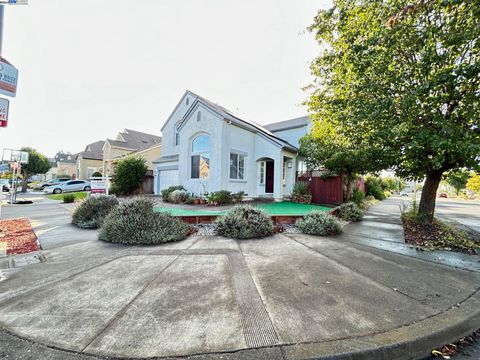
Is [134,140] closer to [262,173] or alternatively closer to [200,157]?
[200,157]

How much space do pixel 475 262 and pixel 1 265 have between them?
9641 millimetres

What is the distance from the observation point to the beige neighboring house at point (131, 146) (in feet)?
89.6

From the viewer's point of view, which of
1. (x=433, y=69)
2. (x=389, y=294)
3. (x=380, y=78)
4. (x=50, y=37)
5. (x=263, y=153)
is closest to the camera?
(x=389, y=294)

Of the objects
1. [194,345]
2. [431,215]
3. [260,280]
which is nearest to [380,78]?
[431,215]

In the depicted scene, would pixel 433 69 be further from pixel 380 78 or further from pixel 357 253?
pixel 357 253

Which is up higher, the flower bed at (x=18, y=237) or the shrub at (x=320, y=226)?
the shrub at (x=320, y=226)

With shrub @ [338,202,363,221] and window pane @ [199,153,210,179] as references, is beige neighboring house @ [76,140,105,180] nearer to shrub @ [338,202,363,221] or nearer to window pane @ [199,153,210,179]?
window pane @ [199,153,210,179]

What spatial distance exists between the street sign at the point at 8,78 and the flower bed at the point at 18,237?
345cm

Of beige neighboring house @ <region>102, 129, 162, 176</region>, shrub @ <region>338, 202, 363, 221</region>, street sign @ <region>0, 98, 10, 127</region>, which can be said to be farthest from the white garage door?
street sign @ <region>0, 98, 10, 127</region>

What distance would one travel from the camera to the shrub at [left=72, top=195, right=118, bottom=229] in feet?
24.8

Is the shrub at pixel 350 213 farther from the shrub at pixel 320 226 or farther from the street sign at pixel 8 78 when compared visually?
the street sign at pixel 8 78

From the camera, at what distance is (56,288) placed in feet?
10.7

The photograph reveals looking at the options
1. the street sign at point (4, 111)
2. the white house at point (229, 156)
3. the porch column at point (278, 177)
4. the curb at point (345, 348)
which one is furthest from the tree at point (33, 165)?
the curb at point (345, 348)

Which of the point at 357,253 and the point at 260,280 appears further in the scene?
the point at 357,253
